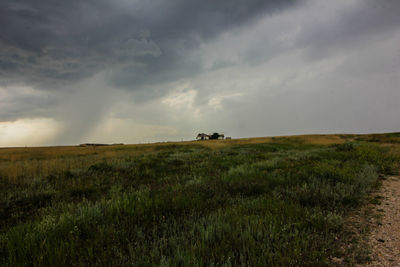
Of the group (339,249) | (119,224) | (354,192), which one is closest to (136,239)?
(119,224)

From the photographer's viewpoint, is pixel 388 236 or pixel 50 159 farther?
pixel 50 159

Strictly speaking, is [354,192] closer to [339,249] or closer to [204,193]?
[339,249]

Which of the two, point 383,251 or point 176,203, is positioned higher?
point 176,203

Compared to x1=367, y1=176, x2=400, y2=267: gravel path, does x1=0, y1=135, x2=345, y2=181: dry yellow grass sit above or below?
above

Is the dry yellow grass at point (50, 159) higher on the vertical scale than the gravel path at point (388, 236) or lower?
higher

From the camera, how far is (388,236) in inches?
125

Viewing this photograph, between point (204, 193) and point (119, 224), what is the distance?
2334 millimetres

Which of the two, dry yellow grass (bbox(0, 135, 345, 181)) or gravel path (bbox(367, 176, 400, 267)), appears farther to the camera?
dry yellow grass (bbox(0, 135, 345, 181))

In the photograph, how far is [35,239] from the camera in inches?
119

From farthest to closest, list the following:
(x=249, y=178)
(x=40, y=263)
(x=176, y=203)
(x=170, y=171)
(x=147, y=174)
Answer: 1. (x=170, y=171)
2. (x=147, y=174)
3. (x=249, y=178)
4. (x=176, y=203)
5. (x=40, y=263)

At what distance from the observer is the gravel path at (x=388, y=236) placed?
2.60 m

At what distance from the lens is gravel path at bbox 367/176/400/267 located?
102 inches

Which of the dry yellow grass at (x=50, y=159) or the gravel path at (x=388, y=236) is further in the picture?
the dry yellow grass at (x=50, y=159)

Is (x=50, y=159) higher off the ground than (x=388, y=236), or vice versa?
(x=50, y=159)
